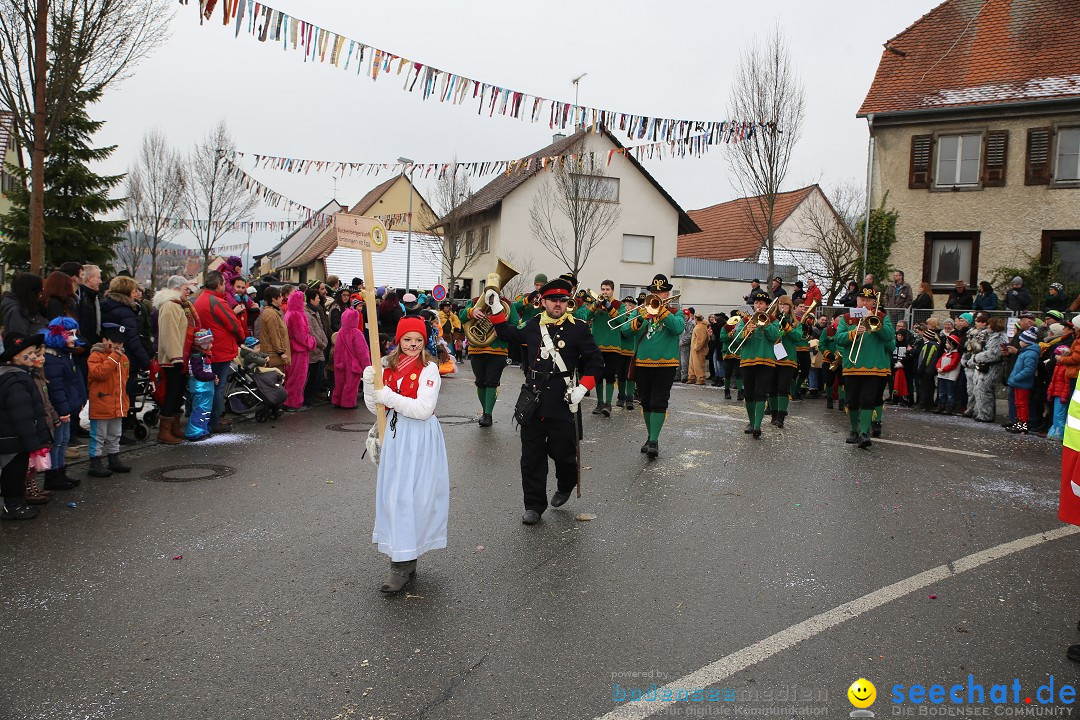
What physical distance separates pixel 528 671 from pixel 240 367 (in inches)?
338

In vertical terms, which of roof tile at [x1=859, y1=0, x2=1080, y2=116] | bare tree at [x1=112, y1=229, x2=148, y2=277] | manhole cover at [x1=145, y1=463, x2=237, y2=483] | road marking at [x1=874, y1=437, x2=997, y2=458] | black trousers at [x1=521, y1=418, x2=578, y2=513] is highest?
roof tile at [x1=859, y1=0, x2=1080, y2=116]

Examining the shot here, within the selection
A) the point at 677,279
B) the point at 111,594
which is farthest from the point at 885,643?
the point at 677,279

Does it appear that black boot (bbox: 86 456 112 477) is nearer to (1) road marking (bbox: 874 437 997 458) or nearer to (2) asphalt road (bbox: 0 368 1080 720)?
(2) asphalt road (bbox: 0 368 1080 720)

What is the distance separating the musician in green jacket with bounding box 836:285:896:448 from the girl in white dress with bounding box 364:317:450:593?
704 centimetres

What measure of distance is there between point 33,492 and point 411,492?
12.5 ft

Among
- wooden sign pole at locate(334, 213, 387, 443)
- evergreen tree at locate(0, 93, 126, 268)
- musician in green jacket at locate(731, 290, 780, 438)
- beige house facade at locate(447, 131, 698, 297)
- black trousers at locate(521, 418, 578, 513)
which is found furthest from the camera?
→ beige house facade at locate(447, 131, 698, 297)

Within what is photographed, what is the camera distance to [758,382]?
11.4m

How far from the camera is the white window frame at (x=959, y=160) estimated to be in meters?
22.0

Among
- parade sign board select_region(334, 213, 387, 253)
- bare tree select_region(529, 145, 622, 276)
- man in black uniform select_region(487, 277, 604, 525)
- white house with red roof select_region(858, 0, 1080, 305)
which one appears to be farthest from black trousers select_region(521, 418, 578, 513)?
bare tree select_region(529, 145, 622, 276)

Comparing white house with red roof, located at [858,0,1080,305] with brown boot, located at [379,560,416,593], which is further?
white house with red roof, located at [858,0,1080,305]

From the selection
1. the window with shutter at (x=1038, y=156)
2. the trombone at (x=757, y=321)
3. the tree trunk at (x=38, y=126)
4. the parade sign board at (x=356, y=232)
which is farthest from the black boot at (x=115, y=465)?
the window with shutter at (x=1038, y=156)

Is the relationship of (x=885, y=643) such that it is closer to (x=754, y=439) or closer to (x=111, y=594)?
(x=111, y=594)

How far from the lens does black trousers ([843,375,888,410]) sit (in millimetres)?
10375

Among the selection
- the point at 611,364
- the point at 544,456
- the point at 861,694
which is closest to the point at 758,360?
the point at 611,364
